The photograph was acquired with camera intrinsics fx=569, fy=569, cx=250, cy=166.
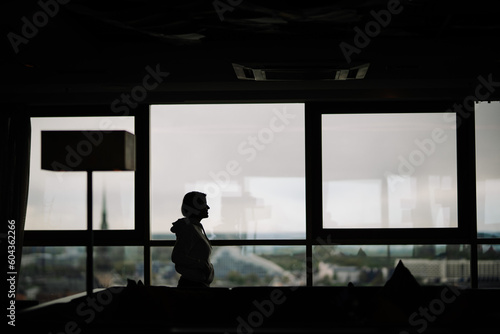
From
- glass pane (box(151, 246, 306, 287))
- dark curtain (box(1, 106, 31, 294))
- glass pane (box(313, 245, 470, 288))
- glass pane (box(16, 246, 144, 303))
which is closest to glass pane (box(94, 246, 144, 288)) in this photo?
glass pane (box(16, 246, 144, 303))

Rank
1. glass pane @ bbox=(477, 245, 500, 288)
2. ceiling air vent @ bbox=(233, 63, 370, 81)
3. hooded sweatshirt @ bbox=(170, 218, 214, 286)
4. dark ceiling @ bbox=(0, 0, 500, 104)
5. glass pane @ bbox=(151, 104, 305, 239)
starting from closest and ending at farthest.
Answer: dark ceiling @ bbox=(0, 0, 500, 104) → hooded sweatshirt @ bbox=(170, 218, 214, 286) → ceiling air vent @ bbox=(233, 63, 370, 81) → glass pane @ bbox=(477, 245, 500, 288) → glass pane @ bbox=(151, 104, 305, 239)

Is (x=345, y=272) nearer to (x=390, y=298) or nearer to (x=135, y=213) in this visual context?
(x=135, y=213)

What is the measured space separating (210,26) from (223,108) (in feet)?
4.64

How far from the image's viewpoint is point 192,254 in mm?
4719

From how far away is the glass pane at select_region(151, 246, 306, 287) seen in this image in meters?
6.09

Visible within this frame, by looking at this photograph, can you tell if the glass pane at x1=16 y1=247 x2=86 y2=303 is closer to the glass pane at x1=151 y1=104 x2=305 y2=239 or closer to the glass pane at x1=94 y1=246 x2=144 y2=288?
→ the glass pane at x1=94 y1=246 x2=144 y2=288

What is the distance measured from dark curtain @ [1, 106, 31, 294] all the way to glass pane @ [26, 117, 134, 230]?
0.21m

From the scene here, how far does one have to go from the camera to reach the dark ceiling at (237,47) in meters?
4.42

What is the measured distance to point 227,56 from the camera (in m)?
5.53

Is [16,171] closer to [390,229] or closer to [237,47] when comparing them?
[237,47]

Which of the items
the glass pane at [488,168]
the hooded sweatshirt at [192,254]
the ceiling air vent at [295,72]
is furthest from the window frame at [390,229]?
the hooded sweatshirt at [192,254]

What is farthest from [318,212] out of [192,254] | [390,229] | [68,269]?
[68,269]

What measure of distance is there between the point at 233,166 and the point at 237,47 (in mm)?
1338

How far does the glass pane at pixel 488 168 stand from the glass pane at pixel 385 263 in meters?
0.36
